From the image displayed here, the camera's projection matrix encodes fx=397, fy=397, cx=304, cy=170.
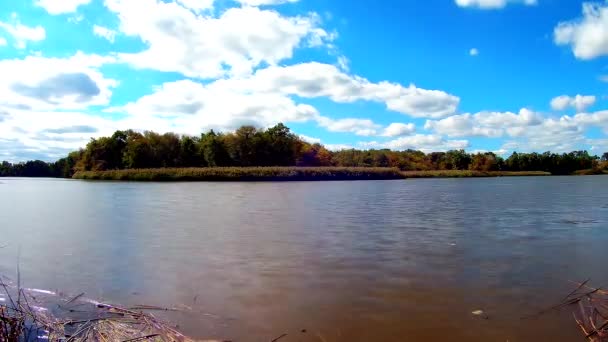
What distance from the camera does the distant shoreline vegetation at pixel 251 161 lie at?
2082 inches

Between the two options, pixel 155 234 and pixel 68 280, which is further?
pixel 155 234

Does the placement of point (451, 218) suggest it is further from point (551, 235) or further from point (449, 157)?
point (449, 157)

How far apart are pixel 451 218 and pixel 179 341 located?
10.4m

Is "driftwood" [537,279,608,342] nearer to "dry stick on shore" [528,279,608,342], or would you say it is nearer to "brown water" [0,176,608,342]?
"dry stick on shore" [528,279,608,342]

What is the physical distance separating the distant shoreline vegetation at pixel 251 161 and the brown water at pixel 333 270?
40910 millimetres

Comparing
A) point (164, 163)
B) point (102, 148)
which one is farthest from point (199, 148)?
point (102, 148)

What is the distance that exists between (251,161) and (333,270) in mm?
65556

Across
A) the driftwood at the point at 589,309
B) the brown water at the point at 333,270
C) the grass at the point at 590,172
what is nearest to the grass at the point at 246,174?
the brown water at the point at 333,270

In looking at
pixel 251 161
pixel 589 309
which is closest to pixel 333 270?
pixel 589 309

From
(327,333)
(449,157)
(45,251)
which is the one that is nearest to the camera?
(327,333)

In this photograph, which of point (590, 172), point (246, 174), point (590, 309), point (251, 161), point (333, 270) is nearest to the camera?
point (590, 309)

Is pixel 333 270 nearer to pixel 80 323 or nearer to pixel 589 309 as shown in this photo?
pixel 589 309

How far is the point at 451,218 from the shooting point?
12250mm

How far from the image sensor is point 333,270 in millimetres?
6074
